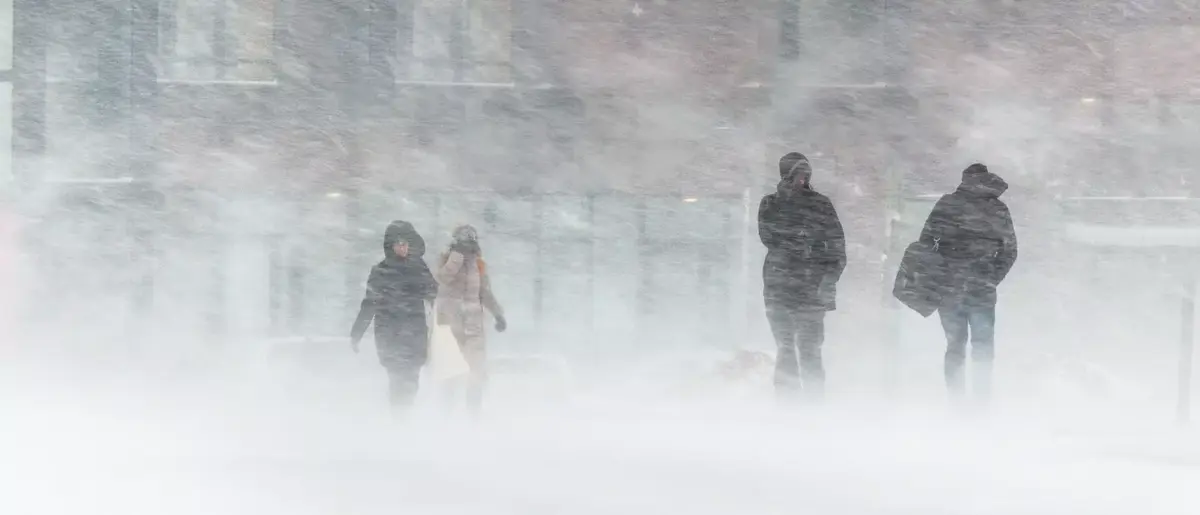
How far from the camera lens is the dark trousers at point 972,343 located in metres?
7.59

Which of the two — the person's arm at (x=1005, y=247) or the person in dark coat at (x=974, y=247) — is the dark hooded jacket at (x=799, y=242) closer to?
the person in dark coat at (x=974, y=247)

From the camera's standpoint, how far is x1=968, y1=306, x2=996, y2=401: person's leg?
7.57m

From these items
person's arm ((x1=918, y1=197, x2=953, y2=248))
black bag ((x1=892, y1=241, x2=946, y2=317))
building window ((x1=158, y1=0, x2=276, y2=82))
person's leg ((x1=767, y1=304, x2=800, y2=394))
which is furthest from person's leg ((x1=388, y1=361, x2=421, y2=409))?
building window ((x1=158, y1=0, x2=276, y2=82))

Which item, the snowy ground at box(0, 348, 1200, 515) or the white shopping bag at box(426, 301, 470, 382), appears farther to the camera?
the white shopping bag at box(426, 301, 470, 382)

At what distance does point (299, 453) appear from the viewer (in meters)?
7.45

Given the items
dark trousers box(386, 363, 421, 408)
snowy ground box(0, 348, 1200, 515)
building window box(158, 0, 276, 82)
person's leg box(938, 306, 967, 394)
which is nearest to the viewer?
snowy ground box(0, 348, 1200, 515)

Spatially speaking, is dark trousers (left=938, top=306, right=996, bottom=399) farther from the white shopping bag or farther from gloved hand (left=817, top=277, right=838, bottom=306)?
the white shopping bag

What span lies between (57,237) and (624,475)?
11.3 meters

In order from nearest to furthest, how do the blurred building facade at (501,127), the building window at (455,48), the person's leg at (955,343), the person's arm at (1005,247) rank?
the person's arm at (1005,247) → the person's leg at (955,343) → the blurred building facade at (501,127) → the building window at (455,48)

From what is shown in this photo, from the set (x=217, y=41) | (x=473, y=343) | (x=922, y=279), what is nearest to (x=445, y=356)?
(x=473, y=343)

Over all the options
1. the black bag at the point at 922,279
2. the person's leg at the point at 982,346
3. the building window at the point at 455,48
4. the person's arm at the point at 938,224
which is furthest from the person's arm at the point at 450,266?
the building window at the point at 455,48

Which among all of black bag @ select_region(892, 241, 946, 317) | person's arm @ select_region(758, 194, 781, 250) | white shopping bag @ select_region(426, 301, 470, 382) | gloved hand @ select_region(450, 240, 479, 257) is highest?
person's arm @ select_region(758, 194, 781, 250)

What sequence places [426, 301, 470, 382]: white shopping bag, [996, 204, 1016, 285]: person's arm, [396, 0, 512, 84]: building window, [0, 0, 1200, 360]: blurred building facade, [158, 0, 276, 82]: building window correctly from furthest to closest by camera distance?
[396, 0, 512, 84]: building window, [158, 0, 276, 82]: building window, [0, 0, 1200, 360]: blurred building facade, [426, 301, 470, 382]: white shopping bag, [996, 204, 1016, 285]: person's arm

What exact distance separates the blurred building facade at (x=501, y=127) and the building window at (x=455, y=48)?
27mm
